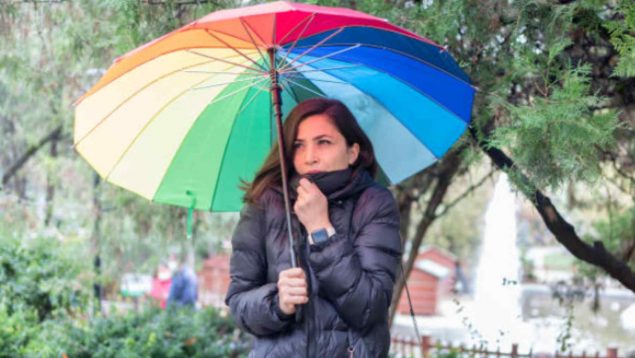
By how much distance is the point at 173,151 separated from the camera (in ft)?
12.2

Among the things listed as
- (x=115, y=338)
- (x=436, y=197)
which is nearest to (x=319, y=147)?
(x=115, y=338)

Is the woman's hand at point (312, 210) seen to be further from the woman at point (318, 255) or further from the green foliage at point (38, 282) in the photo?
the green foliage at point (38, 282)

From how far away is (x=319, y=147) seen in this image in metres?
3.13

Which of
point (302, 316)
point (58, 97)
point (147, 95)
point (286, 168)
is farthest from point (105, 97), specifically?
point (58, 97)

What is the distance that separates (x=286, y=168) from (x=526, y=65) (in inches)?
52.3

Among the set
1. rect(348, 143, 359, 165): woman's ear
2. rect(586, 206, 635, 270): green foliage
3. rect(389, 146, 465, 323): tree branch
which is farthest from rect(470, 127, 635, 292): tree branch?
rect(586, 206, 635, 270): green foliage

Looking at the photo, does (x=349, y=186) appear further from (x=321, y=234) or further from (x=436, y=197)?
(x=436, y=197)

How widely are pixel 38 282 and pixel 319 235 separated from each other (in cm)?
517

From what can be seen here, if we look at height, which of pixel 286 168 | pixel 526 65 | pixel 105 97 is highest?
pixel 526 65

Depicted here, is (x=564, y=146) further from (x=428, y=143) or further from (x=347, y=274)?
(x=347, y=274)

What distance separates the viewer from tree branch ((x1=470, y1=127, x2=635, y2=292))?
13.8ft

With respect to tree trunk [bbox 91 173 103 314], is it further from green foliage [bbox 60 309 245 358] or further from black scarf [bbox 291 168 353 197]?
black scarf [bbox 291 168 353 197]

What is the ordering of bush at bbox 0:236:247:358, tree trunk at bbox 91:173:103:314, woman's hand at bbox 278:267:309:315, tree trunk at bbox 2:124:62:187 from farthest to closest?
1. tree trunk at bbox 2:124:62:187
2. tree trunk at bbox 91:173:103:314
3. bush at bbox 0:236:247:358
4. woman's hand at bbox 278:267:309:315

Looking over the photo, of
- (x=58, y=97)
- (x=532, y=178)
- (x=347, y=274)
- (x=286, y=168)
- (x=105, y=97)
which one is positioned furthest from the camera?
(x=58, y=97)
